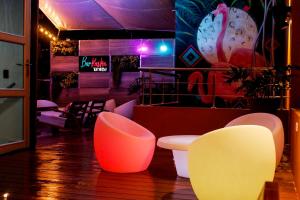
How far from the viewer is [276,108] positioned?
5270mm

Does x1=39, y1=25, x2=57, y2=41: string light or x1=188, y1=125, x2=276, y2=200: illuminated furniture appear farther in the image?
x1=39, y1=25, x2=57, y2=41: string light

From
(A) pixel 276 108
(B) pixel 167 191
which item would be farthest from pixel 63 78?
(B) pixel 167 191

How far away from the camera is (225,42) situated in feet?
30.3

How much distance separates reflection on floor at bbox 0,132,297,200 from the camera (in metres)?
3.33

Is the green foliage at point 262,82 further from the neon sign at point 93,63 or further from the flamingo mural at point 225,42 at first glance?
the neon sign at point 93,63

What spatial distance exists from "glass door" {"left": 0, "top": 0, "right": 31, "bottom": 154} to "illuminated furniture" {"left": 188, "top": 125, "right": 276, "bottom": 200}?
10.9 feet

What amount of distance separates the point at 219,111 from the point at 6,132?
9.75 feet

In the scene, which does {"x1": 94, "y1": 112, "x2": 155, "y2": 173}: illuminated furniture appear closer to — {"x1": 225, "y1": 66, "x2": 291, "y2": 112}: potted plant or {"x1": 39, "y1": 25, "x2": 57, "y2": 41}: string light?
{"x1": 225, "y1": 66, "x2": 291, "y2": 112}: potted plant

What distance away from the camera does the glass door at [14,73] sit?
17.4ft

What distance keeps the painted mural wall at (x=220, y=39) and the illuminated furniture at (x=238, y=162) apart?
6.27 meters

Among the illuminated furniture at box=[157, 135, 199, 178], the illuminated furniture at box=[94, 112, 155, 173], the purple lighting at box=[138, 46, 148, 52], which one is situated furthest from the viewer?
the purple lighting at box=[138, 46, 148, 52]

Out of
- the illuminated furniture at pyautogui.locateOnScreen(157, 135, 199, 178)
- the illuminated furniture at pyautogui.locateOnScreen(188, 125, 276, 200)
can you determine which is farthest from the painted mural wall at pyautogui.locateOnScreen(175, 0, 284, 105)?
the illuminated furniture at pyautogui.locateOnScreen(188, 125, 276, 200)

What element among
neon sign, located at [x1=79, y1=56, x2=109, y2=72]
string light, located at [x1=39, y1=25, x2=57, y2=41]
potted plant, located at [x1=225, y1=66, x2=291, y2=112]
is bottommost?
potted plant, located at [x1=225, y1=66, x2=291, y2=112]

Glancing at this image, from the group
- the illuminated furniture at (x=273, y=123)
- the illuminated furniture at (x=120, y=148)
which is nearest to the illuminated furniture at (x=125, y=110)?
the illuminated furniture at (x=120, y=148)
